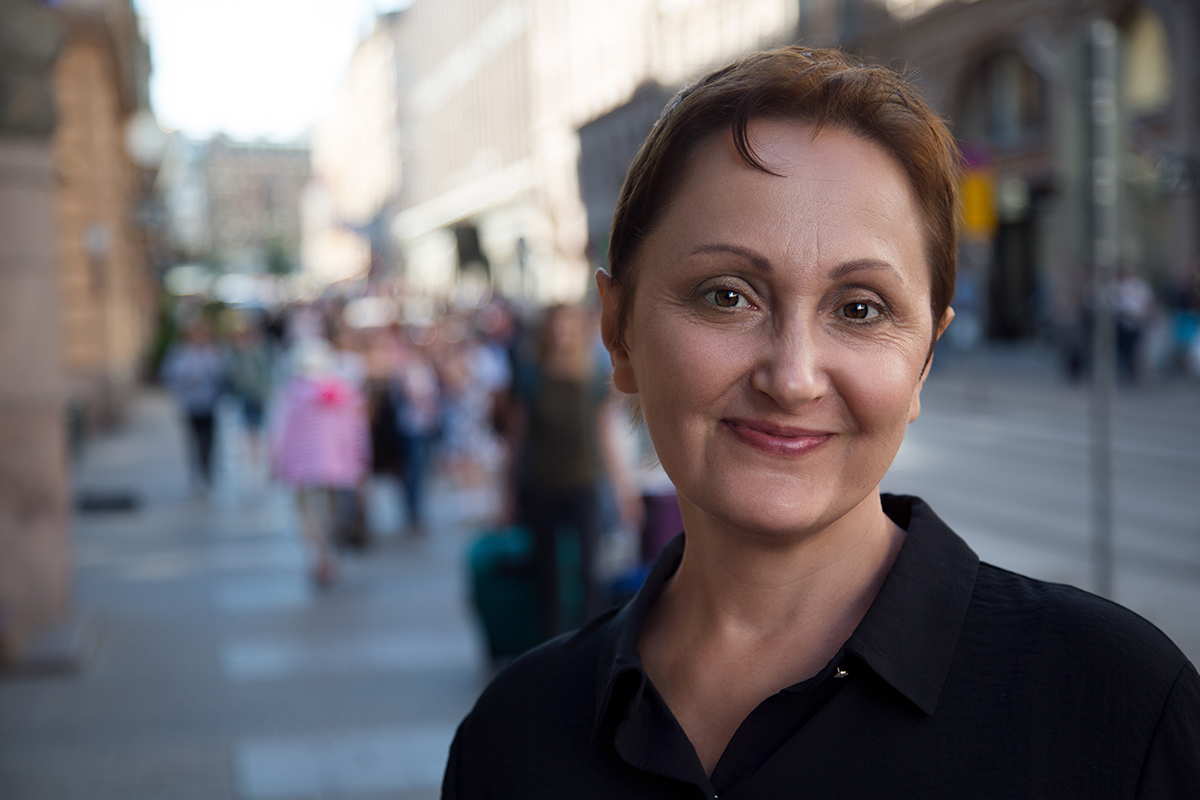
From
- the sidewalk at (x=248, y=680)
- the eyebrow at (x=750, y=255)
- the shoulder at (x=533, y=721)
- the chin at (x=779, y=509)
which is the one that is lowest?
the sidewalk at (x=248, y=680)

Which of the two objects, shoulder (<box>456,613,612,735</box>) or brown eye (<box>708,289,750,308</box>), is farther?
shoulder (<box>456,613,612,735</box>)

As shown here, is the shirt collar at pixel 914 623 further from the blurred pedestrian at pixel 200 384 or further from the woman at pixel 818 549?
the blurred pedestrian at pixel 200 384

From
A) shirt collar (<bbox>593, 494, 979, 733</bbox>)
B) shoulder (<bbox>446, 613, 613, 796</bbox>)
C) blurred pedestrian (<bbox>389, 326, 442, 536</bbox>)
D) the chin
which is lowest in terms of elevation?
blurred pedestrian (<bbox>389, 326, 442, 536</bbox>)

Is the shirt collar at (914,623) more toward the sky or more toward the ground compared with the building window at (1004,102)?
more toward the ground

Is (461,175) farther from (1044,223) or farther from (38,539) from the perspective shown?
(38,539)

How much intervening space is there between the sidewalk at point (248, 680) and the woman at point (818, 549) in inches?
155

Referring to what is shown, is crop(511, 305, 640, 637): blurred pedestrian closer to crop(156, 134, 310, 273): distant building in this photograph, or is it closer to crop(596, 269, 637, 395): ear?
crop(596, 269, 637, 395): ear

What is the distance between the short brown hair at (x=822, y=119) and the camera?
1230mm

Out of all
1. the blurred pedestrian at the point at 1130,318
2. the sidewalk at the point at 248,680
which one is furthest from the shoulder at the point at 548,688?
the blurred pedestrian at the point at 1130,318

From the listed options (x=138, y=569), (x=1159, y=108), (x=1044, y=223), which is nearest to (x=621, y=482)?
(x=138, y=569)

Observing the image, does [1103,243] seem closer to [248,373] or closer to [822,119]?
[822,119]

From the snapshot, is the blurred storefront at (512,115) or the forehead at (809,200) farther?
the blurred storefront at (512,115)

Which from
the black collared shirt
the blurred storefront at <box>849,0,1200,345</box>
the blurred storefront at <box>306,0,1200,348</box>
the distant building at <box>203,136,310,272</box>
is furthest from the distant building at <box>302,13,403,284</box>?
the black collared shirt

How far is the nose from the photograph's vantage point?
1198mm
